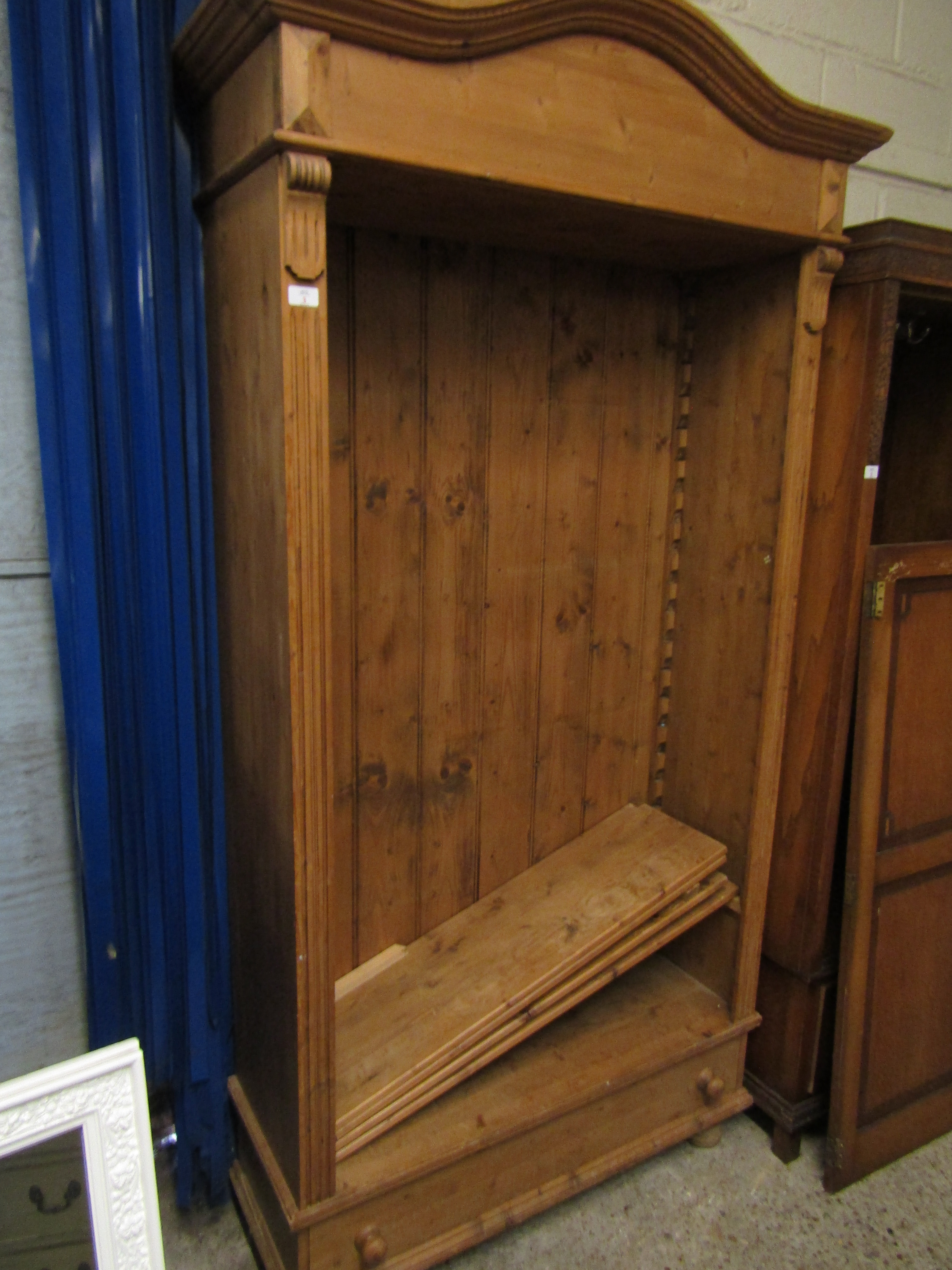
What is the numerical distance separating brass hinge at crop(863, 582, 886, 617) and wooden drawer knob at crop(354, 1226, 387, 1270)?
135 centimetres

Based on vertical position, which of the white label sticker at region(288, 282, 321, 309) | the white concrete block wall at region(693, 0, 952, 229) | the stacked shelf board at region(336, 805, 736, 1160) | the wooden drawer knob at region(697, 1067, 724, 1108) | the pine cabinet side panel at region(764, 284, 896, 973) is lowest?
the wooden drawer knob at region(697, 1067, 724, 1108)

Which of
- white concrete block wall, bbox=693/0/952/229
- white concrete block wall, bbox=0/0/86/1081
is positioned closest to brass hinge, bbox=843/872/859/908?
white concrete block wall, bbox=0/0/86/1081

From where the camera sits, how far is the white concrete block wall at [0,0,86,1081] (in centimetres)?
129

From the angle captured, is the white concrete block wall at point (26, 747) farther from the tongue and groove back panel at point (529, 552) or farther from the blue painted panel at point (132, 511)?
the tongue and groove back panel at point (529, 552)

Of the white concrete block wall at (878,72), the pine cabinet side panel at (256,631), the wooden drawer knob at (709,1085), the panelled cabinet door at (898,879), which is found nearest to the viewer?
the pine cabinet side panel at (256,631)

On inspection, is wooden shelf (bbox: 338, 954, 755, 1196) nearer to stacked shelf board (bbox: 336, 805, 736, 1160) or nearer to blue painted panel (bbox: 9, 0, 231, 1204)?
stacked shelf board (bbox: 336, 805, 736, 1160)

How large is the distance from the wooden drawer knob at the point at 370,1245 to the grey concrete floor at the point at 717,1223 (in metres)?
0.22

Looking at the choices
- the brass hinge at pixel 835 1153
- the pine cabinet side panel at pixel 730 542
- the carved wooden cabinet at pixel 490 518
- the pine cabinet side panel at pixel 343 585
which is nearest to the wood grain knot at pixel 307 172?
the carved wooden cabinet at pixel 490 518

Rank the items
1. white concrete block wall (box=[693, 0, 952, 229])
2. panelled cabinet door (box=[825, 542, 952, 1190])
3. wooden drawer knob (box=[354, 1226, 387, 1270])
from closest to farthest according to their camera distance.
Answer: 1. wooden drawer knob (box=[354, 1226, 387, 1270])
2. panelled cabinet door (box=[825, 542, 952, 1190])
3. white concrete block wall (box=[693, 0, 952, 229])

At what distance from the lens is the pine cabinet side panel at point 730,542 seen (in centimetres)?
164

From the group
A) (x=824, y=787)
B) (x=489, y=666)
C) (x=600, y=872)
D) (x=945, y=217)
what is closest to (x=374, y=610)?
(x=489, y=666)

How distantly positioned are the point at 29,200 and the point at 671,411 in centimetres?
121

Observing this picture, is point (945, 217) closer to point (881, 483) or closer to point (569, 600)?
point (881, 483)

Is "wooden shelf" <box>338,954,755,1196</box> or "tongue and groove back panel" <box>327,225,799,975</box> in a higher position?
"tongue and groove back panel" <box>327,225,799,975</box>
